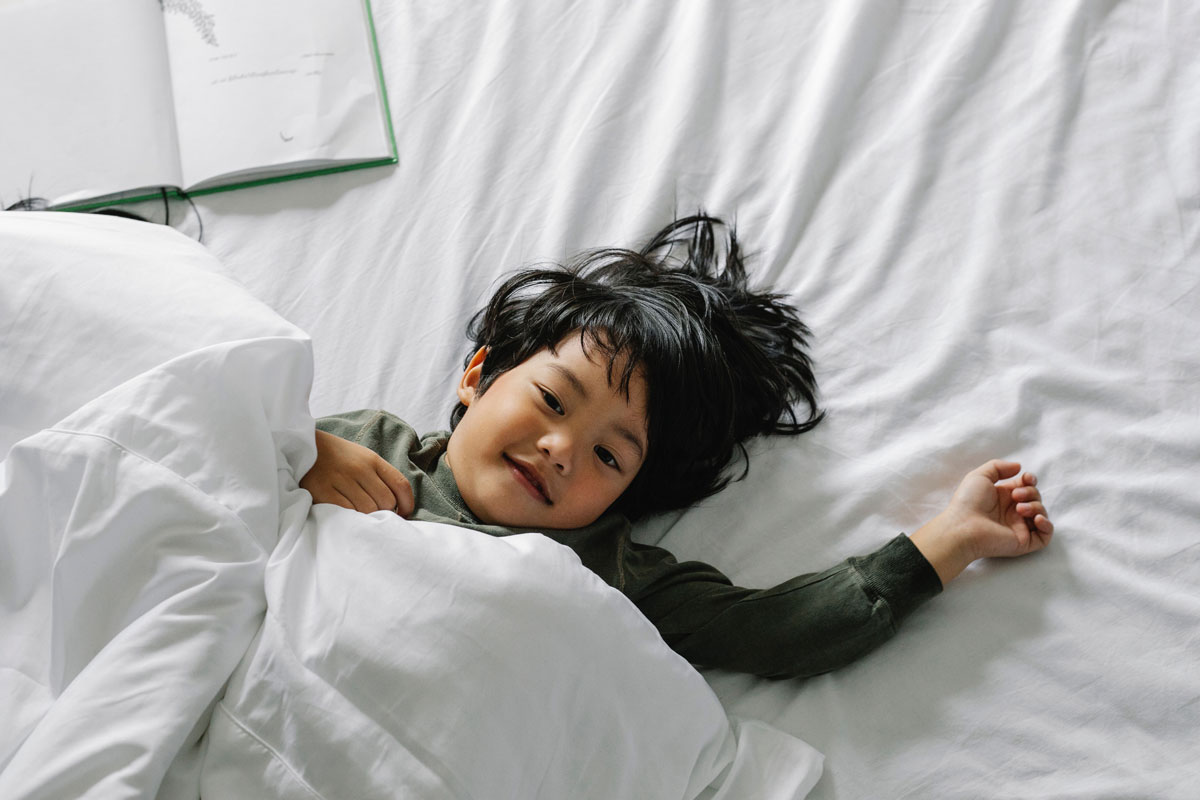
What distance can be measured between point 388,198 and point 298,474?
1.49 ft

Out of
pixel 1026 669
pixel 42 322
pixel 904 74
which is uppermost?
pixel 904 74

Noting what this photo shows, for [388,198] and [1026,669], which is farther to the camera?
[388,198]

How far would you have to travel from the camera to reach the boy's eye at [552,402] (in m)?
0.93

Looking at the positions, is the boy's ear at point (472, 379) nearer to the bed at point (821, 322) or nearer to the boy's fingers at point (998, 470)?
the bed at point (821, 322)

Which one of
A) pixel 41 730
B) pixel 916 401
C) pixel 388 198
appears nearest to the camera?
pixel 41 730

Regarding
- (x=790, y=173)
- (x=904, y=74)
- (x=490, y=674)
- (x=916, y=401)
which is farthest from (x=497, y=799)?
(x=904, y=74)

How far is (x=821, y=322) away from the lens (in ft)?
3.45

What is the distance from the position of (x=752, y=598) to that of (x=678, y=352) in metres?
0.24

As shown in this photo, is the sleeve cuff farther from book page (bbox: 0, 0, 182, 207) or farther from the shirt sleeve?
book page (bbox: 0, 0, 182, 207)

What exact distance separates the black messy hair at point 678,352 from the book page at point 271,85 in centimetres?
34

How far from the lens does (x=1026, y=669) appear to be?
0.83 metres

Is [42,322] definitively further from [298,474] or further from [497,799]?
[497,799]

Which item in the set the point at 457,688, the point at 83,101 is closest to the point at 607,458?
the point at 457,688

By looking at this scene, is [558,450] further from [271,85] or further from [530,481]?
[271,85]
